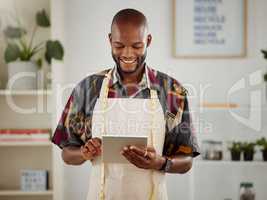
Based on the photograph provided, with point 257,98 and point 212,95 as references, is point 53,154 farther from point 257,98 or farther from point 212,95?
point 257,98

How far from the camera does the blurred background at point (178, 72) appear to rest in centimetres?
232

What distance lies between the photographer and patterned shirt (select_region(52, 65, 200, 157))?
1.91m

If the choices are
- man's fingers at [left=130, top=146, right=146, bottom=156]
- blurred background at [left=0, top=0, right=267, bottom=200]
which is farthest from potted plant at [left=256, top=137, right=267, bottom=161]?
man's fingers at [left=130, top=146, right=146, bottom=156]

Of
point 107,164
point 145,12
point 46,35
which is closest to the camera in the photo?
point 107,164

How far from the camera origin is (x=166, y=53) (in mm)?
2357

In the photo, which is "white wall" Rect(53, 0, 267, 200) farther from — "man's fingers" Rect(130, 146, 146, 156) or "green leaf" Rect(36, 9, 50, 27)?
"man's fingers" Rect(130, 146, 146, 156)

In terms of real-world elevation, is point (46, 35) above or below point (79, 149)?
above

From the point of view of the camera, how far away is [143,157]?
182 centimetres

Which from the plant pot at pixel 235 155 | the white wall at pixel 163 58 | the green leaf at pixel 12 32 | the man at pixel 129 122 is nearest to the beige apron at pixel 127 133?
the man at pixel 129 122

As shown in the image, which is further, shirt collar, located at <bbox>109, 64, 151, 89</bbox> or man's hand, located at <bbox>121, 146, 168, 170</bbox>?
shirt collar, located at <bbox>109, 64, 151, 89</bbox>

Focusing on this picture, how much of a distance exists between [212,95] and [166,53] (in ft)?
1.11

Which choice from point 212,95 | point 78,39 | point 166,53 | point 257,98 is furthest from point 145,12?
point 257,98

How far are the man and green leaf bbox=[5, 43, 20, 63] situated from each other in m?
0.60

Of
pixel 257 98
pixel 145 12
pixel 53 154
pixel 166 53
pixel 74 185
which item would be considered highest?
pixel 145 12
